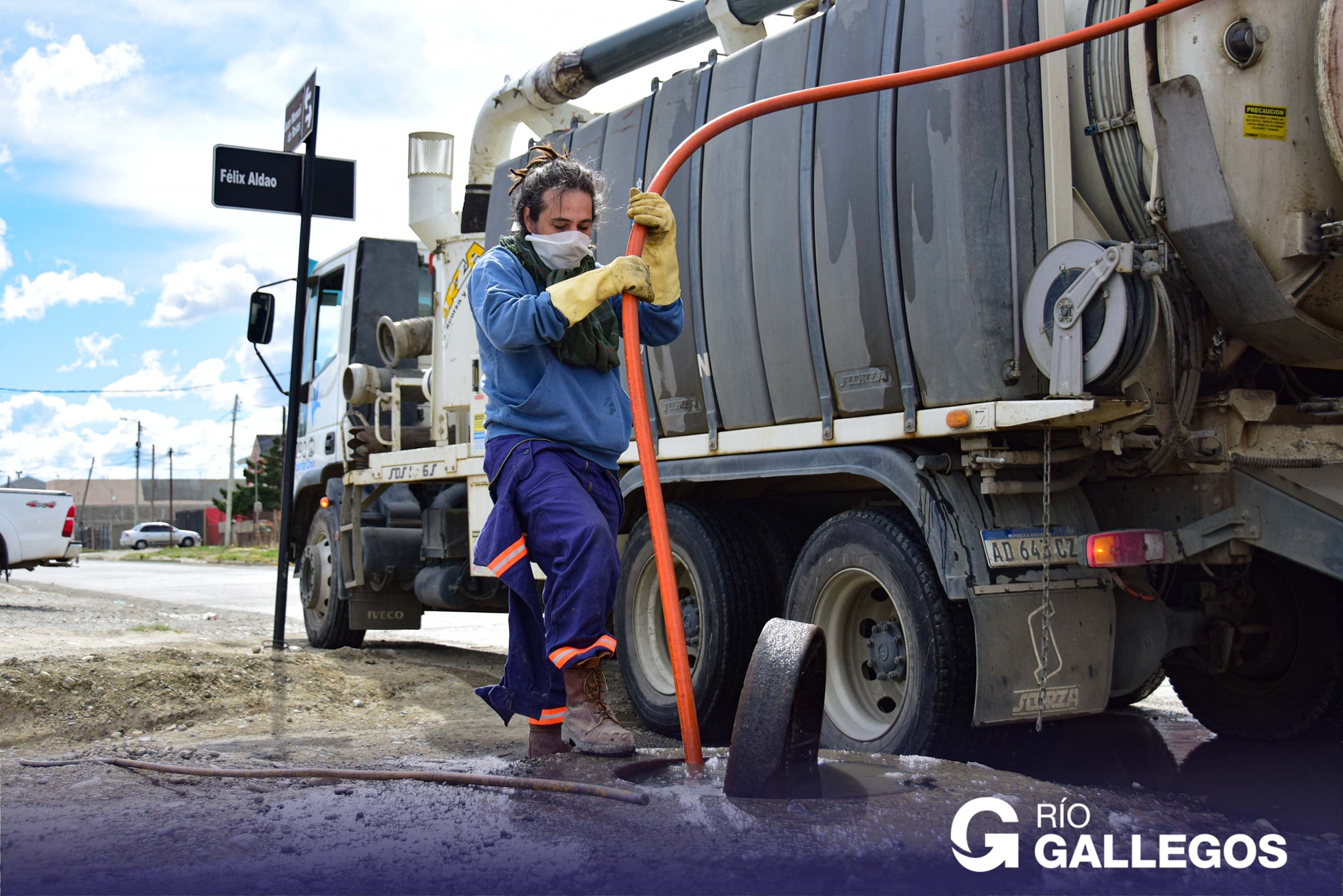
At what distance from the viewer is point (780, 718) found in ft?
9.54

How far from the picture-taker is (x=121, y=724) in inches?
205

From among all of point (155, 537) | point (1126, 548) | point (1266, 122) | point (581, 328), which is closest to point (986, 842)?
point (1126, 548)

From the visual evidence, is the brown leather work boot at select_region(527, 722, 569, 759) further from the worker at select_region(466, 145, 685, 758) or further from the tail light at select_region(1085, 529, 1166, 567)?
the tail light at select_region(1085, 529, 1166, 567)

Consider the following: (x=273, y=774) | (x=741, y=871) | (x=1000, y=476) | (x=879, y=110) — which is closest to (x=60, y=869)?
(x=273, y=774)

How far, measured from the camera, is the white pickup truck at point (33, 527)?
15516mm

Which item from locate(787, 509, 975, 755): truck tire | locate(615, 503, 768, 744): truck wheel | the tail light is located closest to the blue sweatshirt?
locate(787, 509, 975, 755): truck tire

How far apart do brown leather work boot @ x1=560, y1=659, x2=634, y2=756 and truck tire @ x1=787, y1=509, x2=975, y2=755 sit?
3.13ft

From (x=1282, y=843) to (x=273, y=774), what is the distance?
98.6 inches

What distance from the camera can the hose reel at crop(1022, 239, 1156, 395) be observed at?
3.71m

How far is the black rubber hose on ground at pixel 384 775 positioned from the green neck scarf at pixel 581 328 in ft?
4.36

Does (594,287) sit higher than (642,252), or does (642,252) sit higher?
(642,252)

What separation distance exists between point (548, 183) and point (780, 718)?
189 cm

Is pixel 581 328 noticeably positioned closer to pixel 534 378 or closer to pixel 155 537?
pixel 534 378

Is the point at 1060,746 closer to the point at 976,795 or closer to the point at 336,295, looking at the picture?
the point at 976,795
